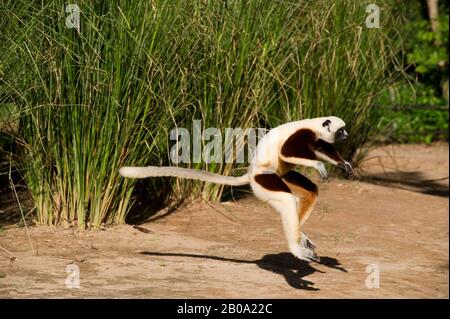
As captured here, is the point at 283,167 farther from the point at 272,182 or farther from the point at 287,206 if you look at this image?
the point at 287,206

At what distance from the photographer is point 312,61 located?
9484 mm

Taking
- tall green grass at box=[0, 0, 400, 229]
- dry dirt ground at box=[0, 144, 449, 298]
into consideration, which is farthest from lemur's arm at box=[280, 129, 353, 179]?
tall green grass at box=[0, 0, 400, 229]

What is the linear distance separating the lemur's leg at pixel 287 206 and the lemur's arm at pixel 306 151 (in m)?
0.16

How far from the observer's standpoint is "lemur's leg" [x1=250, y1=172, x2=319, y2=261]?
529cm

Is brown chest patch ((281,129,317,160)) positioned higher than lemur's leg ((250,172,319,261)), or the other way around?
brown chest patch ((281,129,317,160))

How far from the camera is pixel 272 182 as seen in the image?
537 cm

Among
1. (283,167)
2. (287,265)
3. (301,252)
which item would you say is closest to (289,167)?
(283,167)

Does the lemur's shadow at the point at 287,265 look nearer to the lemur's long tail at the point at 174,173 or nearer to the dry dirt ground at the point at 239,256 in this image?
the dry dirt ground at the point at 239,256

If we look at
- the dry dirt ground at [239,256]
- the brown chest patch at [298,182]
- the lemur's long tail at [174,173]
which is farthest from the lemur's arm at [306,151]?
the dry dirt ground at [239,256]

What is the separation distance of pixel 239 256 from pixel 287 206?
1.60 meters

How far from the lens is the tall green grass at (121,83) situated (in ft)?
21.8

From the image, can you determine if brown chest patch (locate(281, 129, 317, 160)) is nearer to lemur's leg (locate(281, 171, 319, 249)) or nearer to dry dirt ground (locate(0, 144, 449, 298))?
lemur's leg (locate(281, 171, 319, 249))

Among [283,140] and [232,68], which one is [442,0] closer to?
[232,68]

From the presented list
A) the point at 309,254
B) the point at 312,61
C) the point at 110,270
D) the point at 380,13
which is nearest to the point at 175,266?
the point at 110,270
